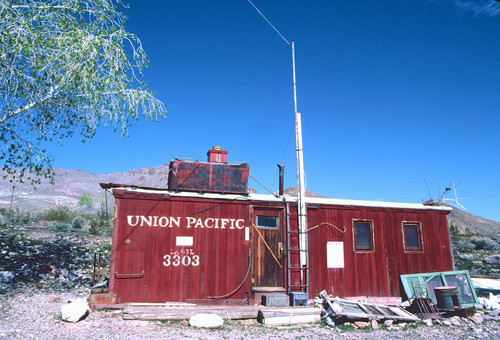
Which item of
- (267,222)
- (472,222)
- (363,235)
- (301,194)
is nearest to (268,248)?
(267,222)

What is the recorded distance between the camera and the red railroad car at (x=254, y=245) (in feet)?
35.1

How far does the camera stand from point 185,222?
1130cm

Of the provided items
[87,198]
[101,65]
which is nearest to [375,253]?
[101,65]

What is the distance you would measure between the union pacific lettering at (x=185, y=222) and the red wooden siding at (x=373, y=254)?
286cm

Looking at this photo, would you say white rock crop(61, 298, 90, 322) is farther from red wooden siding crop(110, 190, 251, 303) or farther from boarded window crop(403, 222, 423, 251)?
boarded window crop(403, 222, 423, 251)

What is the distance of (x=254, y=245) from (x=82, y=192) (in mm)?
107772

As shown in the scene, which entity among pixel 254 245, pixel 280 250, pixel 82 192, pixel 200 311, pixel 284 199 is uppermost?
pixel 82 192

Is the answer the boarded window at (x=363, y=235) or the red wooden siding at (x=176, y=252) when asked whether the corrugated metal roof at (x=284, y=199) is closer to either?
the red wooden siding at (x=176, y=252)

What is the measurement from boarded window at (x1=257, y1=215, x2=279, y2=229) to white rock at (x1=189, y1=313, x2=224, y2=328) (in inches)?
140

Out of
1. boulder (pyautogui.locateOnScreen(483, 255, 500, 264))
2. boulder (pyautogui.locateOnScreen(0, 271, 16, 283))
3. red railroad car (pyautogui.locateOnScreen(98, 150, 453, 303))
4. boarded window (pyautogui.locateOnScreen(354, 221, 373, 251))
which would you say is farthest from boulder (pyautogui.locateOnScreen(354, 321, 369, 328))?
boulder (pyautogui.locateOnScreen(483, 255, 500, 264))

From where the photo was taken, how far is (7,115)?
11867 mm

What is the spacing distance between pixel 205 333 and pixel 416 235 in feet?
Result: 30.0

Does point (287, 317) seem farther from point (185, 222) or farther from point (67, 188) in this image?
point (67, 188)

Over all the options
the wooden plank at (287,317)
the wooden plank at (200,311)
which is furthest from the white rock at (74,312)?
the wooden plank at (287,317)
